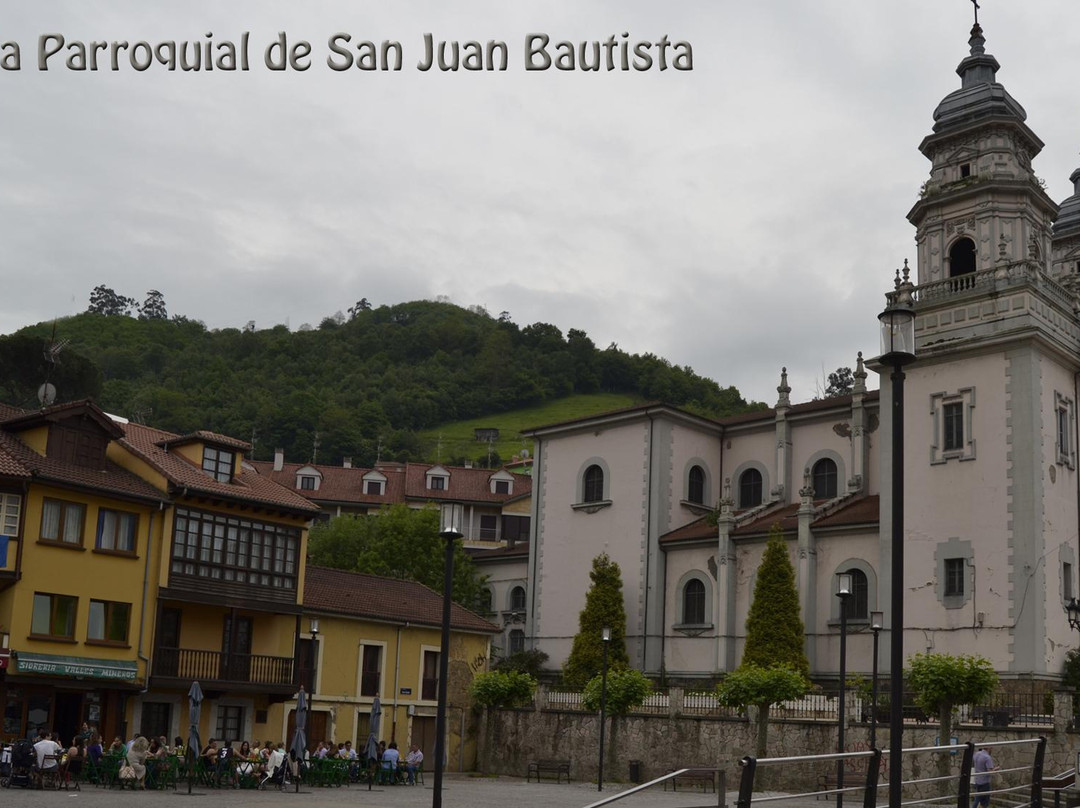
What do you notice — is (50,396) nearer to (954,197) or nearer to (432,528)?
(432,528)

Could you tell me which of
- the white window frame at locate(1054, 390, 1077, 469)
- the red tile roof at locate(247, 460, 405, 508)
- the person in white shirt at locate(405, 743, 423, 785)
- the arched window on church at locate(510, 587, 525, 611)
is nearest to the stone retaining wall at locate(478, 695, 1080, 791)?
the person in white shirt at locate(405, 743, 423, 785)

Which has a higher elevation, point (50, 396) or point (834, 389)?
point (834, 389)

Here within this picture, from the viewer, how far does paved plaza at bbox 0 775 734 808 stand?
79.6ft

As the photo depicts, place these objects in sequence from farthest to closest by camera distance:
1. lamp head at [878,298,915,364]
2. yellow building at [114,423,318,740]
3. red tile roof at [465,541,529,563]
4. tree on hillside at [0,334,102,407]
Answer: tree on hillside at [0,334,102,407] → red tile roof at [465,541,529,563] → yellow building at [114,423,318,740] → lamp head at [878,298,915,364]

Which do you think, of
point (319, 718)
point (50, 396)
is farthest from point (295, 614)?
point (50, 396)

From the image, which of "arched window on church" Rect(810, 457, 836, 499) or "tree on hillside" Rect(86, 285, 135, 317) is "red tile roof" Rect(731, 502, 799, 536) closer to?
"arched window on church" Rect(810, 457, 836, 499)

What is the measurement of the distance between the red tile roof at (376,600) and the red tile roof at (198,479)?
3.40m

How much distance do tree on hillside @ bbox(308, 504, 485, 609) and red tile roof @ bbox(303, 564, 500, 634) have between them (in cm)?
1226

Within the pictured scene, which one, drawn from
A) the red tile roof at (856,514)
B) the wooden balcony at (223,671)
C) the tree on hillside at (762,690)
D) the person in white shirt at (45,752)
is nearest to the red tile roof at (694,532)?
the red tile roof at (856,514)

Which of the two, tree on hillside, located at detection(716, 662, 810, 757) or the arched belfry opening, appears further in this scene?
the arched belfry opening

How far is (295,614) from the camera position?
129ft

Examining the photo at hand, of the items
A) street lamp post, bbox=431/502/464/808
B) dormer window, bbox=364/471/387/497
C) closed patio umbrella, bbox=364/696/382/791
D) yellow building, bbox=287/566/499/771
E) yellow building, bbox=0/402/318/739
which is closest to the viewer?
street lamp post, bbox=431/502/464/808

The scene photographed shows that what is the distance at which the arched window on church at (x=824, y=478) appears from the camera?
50469 mm

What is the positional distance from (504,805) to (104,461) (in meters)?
16.5
